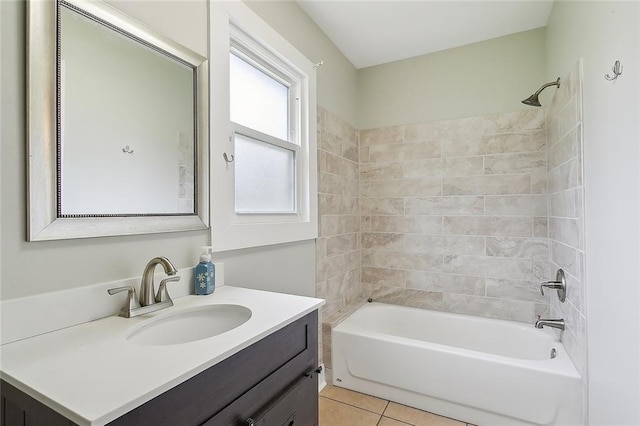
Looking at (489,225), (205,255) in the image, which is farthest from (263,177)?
(489,225)

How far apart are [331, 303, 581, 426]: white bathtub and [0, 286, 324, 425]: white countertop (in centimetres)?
132

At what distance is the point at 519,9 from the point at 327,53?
1.34 meters

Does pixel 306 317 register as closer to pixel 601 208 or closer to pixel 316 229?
pixel 316 229

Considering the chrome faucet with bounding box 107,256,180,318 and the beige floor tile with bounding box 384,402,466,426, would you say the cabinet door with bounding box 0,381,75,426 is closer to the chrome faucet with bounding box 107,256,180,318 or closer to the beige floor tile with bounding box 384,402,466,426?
the chrome faucet with bounding box 107,256,180,318

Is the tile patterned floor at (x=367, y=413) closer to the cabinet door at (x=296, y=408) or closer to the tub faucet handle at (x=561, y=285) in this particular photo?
the cabinet door at (x=296, y=408)

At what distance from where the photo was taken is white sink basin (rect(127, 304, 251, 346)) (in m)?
0.99

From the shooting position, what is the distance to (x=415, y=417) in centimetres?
184

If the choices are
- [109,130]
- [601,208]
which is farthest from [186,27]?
[601,208]

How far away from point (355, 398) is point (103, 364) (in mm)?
1789

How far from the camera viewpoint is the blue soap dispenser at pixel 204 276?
4.01 feet

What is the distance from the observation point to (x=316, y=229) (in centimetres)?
212

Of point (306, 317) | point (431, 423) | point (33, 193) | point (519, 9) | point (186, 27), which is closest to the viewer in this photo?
point (33, 193)

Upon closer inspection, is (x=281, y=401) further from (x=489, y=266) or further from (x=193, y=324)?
(x=489, y=266)

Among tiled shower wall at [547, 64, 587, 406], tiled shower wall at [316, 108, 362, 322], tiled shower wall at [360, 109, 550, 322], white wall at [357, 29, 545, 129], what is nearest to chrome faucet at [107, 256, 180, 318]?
tiled shower wall at [316, 108, 362, 322]
